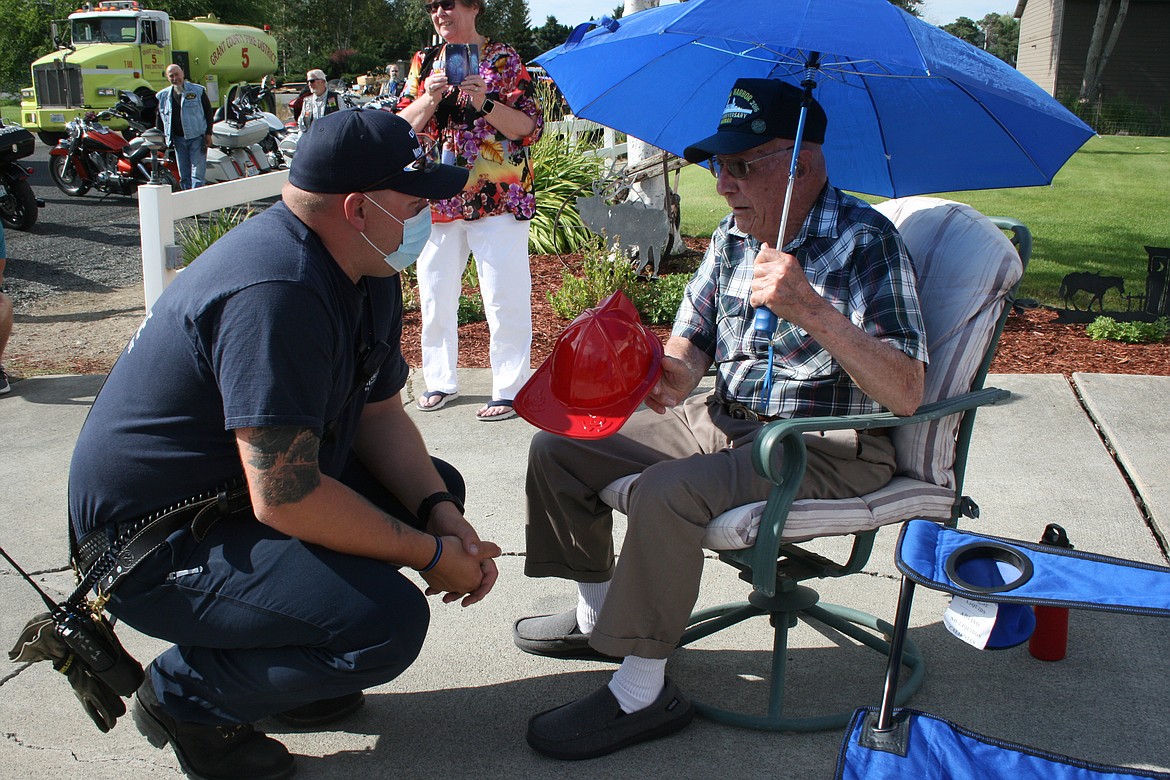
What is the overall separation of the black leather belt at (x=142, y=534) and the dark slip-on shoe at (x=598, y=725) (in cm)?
97

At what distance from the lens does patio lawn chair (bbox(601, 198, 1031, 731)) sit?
8.11 feet

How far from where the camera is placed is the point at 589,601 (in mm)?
2975

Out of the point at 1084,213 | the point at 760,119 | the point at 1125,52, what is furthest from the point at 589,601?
the point at 1125,52

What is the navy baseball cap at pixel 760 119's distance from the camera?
2650 mm

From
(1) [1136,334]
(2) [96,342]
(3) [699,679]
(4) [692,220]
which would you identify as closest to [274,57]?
(4) [692,220]

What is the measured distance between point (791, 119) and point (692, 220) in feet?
26.7

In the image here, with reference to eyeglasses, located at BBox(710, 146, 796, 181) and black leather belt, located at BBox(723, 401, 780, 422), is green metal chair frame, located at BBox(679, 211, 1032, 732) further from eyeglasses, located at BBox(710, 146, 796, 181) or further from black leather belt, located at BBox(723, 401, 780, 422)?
eyeglasses, located at BBox(710, 146, 796, 181)

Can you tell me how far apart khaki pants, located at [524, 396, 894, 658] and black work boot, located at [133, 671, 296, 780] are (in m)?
0.86

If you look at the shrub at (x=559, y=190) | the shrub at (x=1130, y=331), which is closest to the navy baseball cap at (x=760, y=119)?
the shrub at (x=1130, y=331)

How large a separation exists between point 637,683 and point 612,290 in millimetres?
4332

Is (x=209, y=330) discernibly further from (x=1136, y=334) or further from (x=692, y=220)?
(x=692, y=220)

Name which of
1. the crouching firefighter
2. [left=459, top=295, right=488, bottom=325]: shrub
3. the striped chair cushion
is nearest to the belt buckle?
the striped chair cushion

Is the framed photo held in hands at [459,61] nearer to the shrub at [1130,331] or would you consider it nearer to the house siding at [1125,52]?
the shrub at [1130,331]

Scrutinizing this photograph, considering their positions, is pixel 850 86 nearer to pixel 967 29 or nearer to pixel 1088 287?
pixel 1088 287
